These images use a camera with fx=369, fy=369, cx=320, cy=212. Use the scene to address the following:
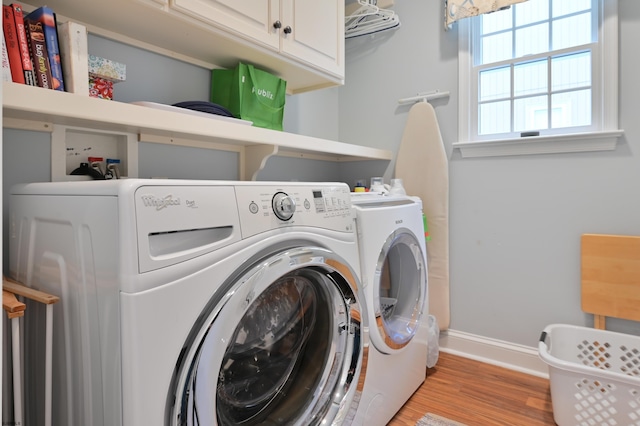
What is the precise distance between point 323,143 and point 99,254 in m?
1.32

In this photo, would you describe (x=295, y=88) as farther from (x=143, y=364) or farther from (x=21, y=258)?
(x=143, y=364)

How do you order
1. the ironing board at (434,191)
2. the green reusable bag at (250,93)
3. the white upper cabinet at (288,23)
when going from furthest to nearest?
the ironing board at (434,191)
the green reusable bag at (250,93)
the white upper cabinet at (288,23)

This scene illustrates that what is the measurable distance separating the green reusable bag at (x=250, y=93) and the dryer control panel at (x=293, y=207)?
71cm

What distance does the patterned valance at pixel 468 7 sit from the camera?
75.5 inches

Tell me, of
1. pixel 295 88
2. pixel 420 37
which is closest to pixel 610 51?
pixel 420 37

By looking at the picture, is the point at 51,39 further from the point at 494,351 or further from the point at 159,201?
the point at 494,351

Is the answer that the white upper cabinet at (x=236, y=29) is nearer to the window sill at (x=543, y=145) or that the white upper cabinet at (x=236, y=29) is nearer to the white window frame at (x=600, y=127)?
the window sill at (x=543, y=145)

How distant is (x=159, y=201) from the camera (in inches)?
28.7

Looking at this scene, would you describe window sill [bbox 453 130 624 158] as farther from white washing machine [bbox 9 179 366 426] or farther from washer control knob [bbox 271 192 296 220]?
washer control knob [bbox 271 192 296 220]

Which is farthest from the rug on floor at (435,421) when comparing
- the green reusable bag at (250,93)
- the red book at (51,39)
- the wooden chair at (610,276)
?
the red book at (51,39)

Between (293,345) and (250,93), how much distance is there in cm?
112

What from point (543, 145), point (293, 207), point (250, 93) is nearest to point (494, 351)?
point (543, 145)

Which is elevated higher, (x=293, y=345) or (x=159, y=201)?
(x=159, y=201)

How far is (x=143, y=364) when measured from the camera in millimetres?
689
